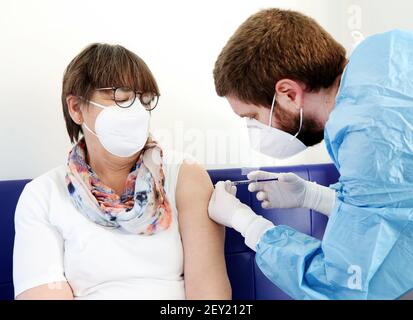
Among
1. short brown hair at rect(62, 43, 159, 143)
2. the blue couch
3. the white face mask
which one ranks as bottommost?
the blue couch

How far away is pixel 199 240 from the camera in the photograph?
4.53ft

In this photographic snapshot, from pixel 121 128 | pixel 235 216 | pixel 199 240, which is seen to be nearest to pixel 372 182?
pixel 235 216

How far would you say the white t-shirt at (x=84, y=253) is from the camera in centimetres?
126

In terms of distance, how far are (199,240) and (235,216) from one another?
16 cm

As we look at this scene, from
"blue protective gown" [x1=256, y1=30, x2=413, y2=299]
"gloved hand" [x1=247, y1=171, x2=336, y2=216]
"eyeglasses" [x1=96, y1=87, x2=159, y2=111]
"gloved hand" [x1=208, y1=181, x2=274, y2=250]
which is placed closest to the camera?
"blue protective gown" [x1=256, y1=30, x2=413, y2=299]

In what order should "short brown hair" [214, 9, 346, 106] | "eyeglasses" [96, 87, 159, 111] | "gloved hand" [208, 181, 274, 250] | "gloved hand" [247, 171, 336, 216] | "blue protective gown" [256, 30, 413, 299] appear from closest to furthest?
"blue protective gown" [256, 30, 413, 299] < "short brown hair" [214, 9, 346, 106] < "gloved hand" [208, 181, 274, 250] < "eyeglasses" [96, 87, 159, 111] < "gloved hand" [247, 171, 336, 216]

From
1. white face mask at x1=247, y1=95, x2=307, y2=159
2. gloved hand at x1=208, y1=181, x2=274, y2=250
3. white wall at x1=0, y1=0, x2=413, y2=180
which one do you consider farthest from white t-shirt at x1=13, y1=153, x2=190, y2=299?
white face mask at x1=247, y1=95, x2=307, y2=159

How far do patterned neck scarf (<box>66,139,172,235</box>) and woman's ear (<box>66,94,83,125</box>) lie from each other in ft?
0.30

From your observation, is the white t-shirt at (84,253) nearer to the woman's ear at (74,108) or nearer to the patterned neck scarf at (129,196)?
the patterned neck scarf at (129,196)

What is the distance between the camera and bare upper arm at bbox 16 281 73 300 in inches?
47.4

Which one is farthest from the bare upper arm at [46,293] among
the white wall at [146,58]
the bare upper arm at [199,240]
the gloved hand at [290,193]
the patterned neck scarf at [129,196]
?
the gloved hand at [290,193]

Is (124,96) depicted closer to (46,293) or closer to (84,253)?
(84,253)

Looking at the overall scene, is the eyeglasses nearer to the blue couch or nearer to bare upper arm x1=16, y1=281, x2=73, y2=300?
the blue couch
